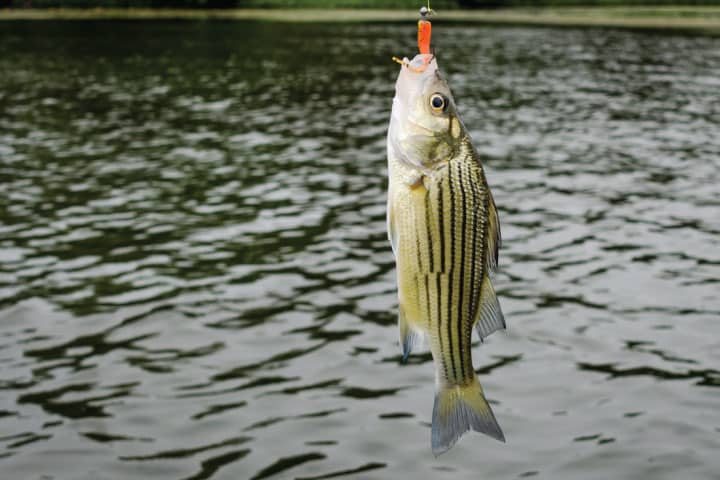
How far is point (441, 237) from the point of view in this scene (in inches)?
163

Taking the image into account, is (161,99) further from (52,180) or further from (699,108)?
(699,108)

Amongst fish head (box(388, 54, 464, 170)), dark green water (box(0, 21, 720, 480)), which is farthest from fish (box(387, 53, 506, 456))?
dark green water (box(0, 21, 720, 480))

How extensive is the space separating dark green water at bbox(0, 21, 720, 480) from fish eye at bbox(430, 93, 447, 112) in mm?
4964

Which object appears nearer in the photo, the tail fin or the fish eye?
the fish eye

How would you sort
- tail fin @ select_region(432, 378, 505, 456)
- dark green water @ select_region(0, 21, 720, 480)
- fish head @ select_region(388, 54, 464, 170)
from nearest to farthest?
fish head @ select_region(388, 54, 464, 170) < tail fin @ select_region(432, 378, 505, 456) < dark green water @ select_region(0, 21, 720, 480)

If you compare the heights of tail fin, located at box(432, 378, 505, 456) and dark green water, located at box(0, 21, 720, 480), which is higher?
tail fin, located at box(432, 378, 505, 456)

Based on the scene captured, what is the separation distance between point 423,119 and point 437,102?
0.09 metres

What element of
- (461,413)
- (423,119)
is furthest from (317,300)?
(423,119)

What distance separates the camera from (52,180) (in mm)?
19484

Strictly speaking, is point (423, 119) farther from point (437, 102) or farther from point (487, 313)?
point (487, 313)

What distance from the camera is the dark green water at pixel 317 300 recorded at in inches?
348

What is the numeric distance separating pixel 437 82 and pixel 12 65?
4067 centimetres

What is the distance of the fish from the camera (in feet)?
13.1

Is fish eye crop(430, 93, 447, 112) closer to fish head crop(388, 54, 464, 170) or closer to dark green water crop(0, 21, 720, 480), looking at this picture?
fish head crop(388, 54, 464, 170)
